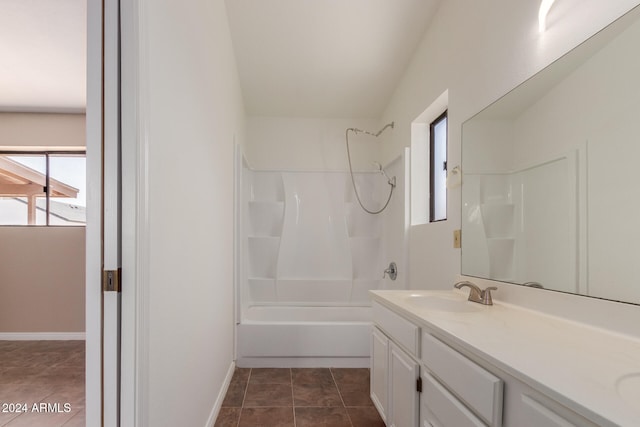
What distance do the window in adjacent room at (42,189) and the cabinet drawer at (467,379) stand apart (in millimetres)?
3799

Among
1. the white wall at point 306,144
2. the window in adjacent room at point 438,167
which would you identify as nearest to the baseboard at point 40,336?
the white wall at point 306,144

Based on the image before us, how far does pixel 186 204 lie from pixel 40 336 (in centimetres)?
343

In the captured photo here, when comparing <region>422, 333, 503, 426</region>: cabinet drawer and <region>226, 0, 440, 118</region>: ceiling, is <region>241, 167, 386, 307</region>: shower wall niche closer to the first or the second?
<region>226, 0, 440, 118</region>: ceiling

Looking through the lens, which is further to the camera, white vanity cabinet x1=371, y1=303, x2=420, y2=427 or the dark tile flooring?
the dark tile flooring

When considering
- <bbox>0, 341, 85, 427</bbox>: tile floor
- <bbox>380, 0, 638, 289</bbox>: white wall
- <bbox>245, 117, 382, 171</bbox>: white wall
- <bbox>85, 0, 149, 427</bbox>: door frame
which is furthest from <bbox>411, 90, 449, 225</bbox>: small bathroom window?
<bbox>0, 341, 85, 427</bbox>: tile floor

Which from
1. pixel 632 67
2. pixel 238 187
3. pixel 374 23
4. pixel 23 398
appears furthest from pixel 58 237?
pixel 632 67

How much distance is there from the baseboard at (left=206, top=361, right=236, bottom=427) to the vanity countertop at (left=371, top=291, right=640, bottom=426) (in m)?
1.43

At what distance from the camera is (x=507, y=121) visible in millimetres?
1492

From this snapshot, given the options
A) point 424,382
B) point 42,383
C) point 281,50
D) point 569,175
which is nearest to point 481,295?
point 424,382

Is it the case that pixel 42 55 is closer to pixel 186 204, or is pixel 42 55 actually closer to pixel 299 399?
pixel 186 204

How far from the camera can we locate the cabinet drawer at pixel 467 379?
82 cm

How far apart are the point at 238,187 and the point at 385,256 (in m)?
1.84

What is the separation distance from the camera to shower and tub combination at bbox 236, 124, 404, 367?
371 cm

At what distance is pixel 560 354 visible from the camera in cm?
81
